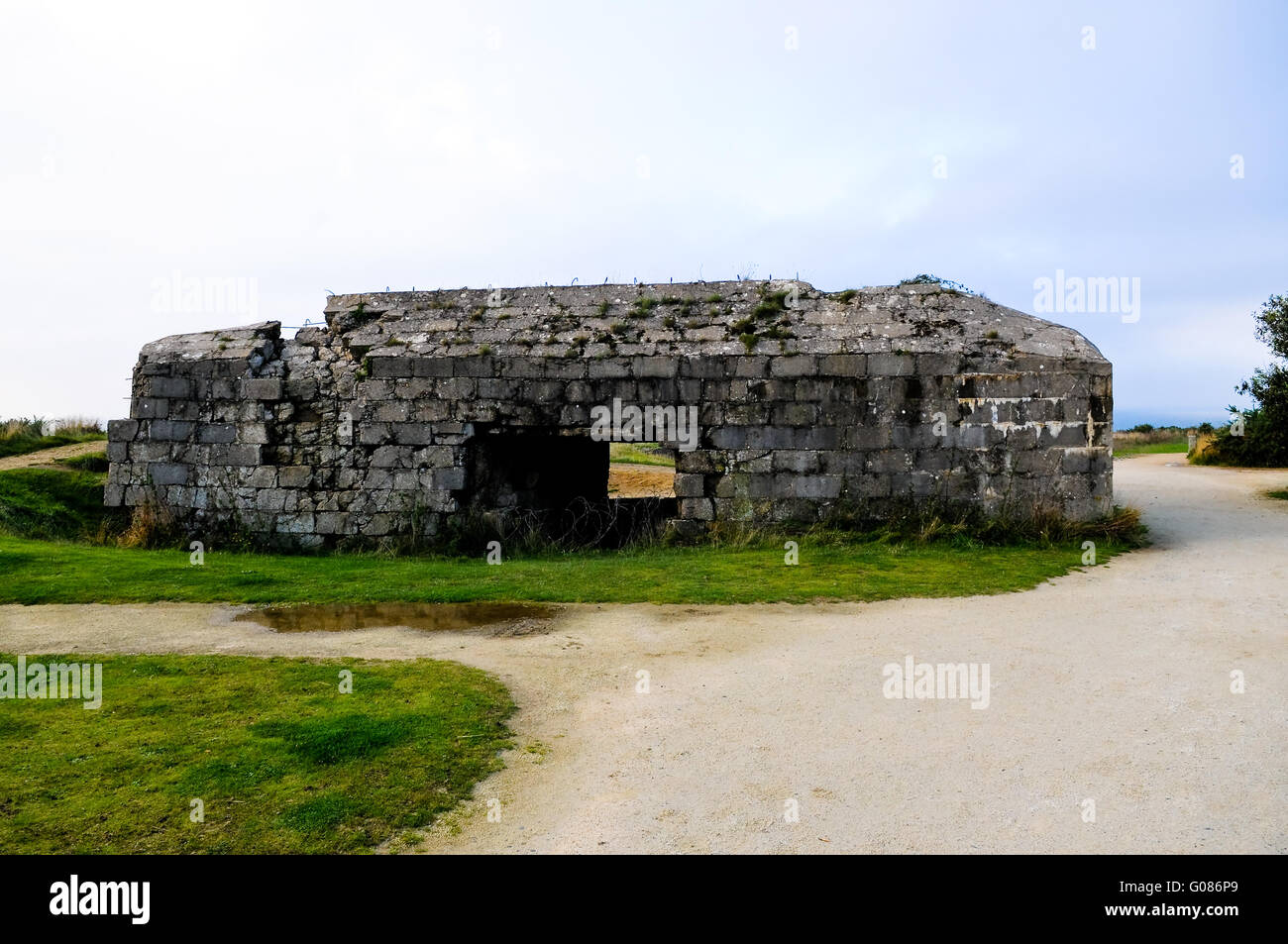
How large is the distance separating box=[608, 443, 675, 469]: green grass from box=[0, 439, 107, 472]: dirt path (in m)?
13.8

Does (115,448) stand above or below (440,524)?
above

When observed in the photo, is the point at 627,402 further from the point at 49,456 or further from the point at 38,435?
the point at 38,435

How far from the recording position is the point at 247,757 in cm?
491

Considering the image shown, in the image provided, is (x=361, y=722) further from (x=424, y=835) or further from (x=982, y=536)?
(x=982, y=536)

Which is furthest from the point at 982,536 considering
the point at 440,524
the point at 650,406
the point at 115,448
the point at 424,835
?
the point at 115,448

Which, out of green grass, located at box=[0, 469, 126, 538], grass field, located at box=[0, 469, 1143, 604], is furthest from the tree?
green grass, located at box=[0, 469, 126, 538]

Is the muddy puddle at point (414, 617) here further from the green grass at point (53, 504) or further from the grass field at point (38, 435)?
the grass field at point (38, 435)

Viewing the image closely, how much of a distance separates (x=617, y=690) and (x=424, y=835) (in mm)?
2258

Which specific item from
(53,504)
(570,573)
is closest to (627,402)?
(570,573)

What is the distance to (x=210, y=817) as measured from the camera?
13.9 ft

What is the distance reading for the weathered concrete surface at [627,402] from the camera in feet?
40.6

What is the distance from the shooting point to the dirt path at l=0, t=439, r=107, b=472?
17359 millimetres

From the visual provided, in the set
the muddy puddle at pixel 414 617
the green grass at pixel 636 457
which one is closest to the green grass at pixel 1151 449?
the green grass at pixel 636 457

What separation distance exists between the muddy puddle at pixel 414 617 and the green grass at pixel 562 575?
257 mm
